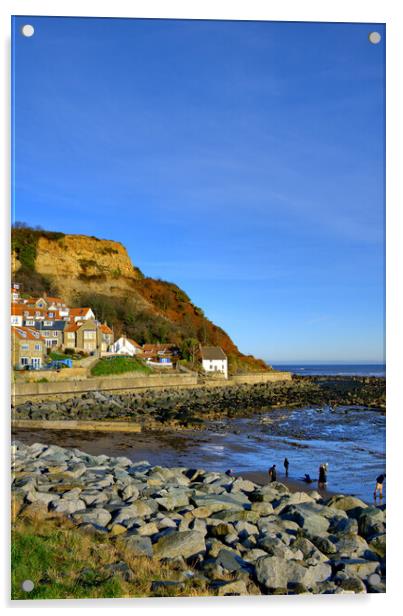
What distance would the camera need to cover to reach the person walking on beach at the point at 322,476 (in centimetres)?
483

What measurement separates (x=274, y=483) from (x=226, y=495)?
51 centimetres

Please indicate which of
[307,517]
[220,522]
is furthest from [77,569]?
[307,517]

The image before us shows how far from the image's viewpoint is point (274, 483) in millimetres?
5117

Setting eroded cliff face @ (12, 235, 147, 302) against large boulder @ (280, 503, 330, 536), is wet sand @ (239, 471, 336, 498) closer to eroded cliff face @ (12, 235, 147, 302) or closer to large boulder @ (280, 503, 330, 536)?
large boulder @ (280, 503, 330, 536)

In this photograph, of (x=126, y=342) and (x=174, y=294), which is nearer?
(x=174, y=294)

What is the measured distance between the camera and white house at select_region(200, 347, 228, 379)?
19.9 ft

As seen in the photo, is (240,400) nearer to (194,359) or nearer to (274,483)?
(194,359)

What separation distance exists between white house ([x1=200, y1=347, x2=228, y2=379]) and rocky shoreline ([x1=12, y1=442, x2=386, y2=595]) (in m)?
1.34

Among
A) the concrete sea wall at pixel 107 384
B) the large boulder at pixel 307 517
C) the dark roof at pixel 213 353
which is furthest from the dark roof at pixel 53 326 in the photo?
the large boulder at pixel 307 517

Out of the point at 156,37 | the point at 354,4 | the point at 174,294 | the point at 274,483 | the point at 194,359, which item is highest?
the point at 354,4

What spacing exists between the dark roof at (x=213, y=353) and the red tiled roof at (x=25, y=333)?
1874 millimetres

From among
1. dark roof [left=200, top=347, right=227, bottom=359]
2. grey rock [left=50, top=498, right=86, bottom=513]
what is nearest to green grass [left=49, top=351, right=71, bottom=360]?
dark roof [left=200, top=347, right=227, bottom=359]
